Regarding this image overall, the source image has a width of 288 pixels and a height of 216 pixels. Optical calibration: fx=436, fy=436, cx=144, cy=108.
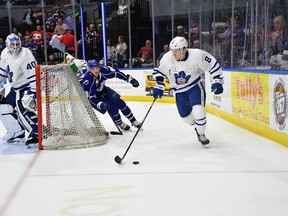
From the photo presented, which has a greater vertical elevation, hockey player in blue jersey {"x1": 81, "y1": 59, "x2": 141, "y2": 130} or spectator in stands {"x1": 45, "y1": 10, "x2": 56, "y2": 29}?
spectator in stands {"x1": 45, "y1": 10, "x2": 56, "y2": 29}

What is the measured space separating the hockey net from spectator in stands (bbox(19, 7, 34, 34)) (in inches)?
252

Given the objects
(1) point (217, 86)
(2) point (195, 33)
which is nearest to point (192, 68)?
(1) point (217, 86)

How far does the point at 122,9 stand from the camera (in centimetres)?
930

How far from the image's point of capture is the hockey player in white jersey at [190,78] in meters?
3.89

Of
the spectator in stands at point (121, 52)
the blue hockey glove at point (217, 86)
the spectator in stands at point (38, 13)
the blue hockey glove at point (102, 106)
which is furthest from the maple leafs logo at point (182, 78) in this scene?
the spectator in stands at point (38, 13)

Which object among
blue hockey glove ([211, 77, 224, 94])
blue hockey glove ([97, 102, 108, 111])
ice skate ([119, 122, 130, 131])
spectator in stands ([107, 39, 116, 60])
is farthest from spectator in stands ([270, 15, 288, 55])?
spectator in stands ([107, 39, 116, 60])

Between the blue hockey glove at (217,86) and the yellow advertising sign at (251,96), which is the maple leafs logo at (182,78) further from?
the yellow advertising sign at (251,96)

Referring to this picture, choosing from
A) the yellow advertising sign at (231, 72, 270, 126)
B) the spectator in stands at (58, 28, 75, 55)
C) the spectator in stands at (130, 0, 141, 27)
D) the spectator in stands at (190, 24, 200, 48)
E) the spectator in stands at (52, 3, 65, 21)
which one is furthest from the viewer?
the spectator in stands at (52, 3, 65, 21)

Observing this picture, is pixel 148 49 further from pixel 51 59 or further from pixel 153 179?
pixel 153 179

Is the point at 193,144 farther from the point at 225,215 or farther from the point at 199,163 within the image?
the point at 225,215

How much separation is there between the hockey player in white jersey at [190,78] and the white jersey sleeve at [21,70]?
1.17 metres

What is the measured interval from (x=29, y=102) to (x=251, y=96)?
87.7 inches

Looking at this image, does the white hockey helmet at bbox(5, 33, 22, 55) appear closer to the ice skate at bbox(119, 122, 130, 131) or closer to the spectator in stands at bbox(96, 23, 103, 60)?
the ice skate at bbox(119, 122, 130, 131)

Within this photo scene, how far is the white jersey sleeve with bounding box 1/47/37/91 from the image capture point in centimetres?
402
